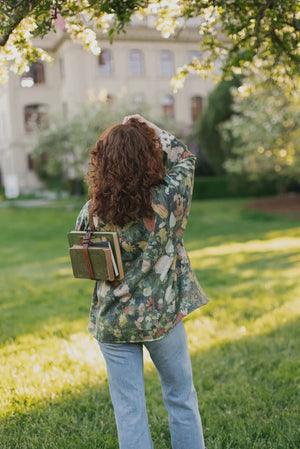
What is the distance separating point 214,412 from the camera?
3.59 meters

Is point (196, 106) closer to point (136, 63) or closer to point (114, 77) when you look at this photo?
point (136, 63)

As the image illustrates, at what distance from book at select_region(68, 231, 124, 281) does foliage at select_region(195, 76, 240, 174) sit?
69.3 ft

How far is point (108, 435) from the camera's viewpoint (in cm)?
328

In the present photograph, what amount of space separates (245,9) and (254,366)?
10.0 feet

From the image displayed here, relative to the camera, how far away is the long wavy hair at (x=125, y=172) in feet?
7.70

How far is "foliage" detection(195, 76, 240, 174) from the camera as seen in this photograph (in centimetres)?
2394

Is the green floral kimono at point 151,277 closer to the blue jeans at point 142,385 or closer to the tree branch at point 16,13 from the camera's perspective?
the blue jeans at point 142,385

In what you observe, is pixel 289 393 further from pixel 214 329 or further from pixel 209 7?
pixel 209 7

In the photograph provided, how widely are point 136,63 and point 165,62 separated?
208cm

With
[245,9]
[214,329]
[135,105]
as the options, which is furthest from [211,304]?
[135,105]

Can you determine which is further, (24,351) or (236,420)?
(24,351)

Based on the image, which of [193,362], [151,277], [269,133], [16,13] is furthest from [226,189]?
[151,277]

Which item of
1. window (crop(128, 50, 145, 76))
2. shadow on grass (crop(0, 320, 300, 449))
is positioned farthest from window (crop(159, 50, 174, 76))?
shadow on grass (crop(0, 320, 300, 449))

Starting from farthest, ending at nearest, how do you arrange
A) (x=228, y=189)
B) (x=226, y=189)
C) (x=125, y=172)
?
1. (x=226, y=189)
2. (x=228, y=189)
3. (x=125, y=172)
